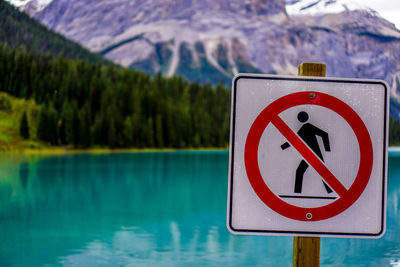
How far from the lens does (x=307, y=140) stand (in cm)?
243

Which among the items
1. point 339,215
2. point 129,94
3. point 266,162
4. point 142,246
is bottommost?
point 142,246

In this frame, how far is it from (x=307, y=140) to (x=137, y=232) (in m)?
24.4

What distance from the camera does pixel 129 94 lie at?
126m

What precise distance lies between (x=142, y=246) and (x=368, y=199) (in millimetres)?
21011

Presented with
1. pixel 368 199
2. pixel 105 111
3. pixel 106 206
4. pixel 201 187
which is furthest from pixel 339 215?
pixel 105 111

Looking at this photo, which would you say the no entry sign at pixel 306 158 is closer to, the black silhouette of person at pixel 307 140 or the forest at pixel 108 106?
the black silhouette of person at pixel 307 140

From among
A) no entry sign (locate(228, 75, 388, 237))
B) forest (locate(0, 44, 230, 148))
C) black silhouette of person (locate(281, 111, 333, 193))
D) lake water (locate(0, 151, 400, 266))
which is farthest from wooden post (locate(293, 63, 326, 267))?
forest (locate(0, 44, 230, 148))

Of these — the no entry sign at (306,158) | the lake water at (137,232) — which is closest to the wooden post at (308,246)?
the no entry sign at (306,158)

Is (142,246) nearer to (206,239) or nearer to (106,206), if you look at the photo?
(206,239)

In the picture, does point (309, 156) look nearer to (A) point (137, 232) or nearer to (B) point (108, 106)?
(A) point (137, 232)

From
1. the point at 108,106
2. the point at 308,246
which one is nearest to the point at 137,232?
the point at 308,246

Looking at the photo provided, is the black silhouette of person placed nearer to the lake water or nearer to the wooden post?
the wooden post

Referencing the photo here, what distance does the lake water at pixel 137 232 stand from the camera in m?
20.8

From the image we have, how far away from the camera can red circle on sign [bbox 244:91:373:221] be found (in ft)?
7.82
